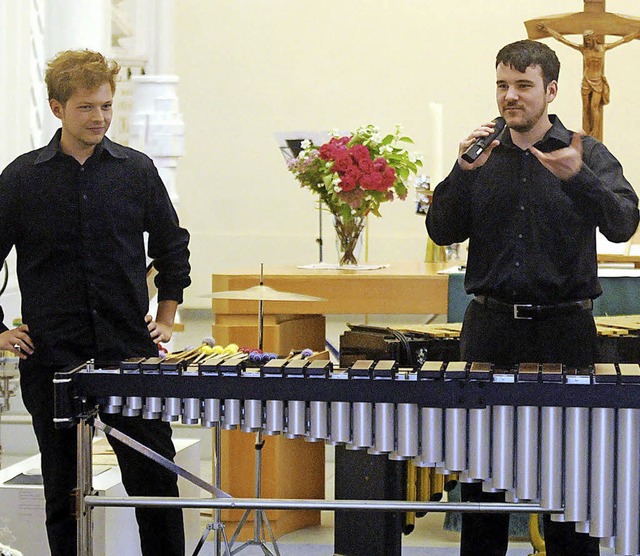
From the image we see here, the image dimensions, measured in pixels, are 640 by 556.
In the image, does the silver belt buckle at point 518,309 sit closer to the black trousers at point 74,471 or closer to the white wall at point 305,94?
the black trousers at point 74,471

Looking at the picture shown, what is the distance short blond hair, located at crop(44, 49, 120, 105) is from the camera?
345cm

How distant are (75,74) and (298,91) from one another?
8.35m

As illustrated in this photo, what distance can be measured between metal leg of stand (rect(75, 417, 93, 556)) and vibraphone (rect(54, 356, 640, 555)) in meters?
0.08

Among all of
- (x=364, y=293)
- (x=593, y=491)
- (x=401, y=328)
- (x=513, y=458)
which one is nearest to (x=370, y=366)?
(x=513, y=458)

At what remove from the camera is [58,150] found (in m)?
3.55

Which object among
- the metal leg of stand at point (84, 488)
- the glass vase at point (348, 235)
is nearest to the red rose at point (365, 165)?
the glass vase at point (348, 235)

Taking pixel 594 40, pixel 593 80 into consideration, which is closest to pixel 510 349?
pixel 593 80

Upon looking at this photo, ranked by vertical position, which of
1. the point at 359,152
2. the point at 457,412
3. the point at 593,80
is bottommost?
the point at 457,412

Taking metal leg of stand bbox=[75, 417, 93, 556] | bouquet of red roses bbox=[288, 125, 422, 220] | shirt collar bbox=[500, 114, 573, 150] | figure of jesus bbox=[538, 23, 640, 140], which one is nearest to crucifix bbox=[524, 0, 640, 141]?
figure of jesus bbox=[538, 23, 640, 140]

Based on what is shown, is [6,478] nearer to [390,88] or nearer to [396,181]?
[396,181]

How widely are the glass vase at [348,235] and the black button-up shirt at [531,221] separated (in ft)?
5.54

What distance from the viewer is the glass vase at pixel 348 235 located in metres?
5.44

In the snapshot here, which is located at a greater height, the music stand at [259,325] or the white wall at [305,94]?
the white wall at [305,94]

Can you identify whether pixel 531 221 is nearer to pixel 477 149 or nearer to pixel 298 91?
pixel 477 149
